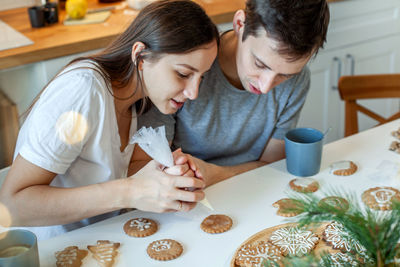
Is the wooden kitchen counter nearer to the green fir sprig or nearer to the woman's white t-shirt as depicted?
the woman's white t-shirt

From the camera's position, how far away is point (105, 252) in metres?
1.00

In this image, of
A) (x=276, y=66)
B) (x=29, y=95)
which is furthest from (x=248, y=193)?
(x=29, y=95)

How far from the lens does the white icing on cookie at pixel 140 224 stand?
3.54ft

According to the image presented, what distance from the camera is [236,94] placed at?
5.07ft

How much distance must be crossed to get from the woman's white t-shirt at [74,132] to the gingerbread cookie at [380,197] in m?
0.65

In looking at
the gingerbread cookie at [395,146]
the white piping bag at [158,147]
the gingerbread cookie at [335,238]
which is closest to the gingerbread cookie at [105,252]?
the white piping bag at [158,147]

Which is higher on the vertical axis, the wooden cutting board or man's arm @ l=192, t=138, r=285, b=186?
the wooden cutting board

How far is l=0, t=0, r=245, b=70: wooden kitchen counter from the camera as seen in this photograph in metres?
A: 1.88

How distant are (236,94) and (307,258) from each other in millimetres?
941

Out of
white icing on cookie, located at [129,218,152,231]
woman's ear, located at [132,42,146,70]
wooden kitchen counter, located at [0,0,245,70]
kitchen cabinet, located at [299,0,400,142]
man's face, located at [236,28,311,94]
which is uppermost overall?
woman's ear, located at [132,42,146,70]

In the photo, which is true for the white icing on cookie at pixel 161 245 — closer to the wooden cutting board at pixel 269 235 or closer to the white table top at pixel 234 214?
the white table top at pixel 234 214

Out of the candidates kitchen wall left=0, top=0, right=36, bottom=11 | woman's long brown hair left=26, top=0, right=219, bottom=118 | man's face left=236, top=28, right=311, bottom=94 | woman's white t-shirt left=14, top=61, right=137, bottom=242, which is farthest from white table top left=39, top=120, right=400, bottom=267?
kitchen wall left=0, top=0, right=36, bottom=11

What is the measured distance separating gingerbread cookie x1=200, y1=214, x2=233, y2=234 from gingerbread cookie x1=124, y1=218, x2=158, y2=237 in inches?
4.4

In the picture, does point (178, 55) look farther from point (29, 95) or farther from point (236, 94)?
point (29, 95)
